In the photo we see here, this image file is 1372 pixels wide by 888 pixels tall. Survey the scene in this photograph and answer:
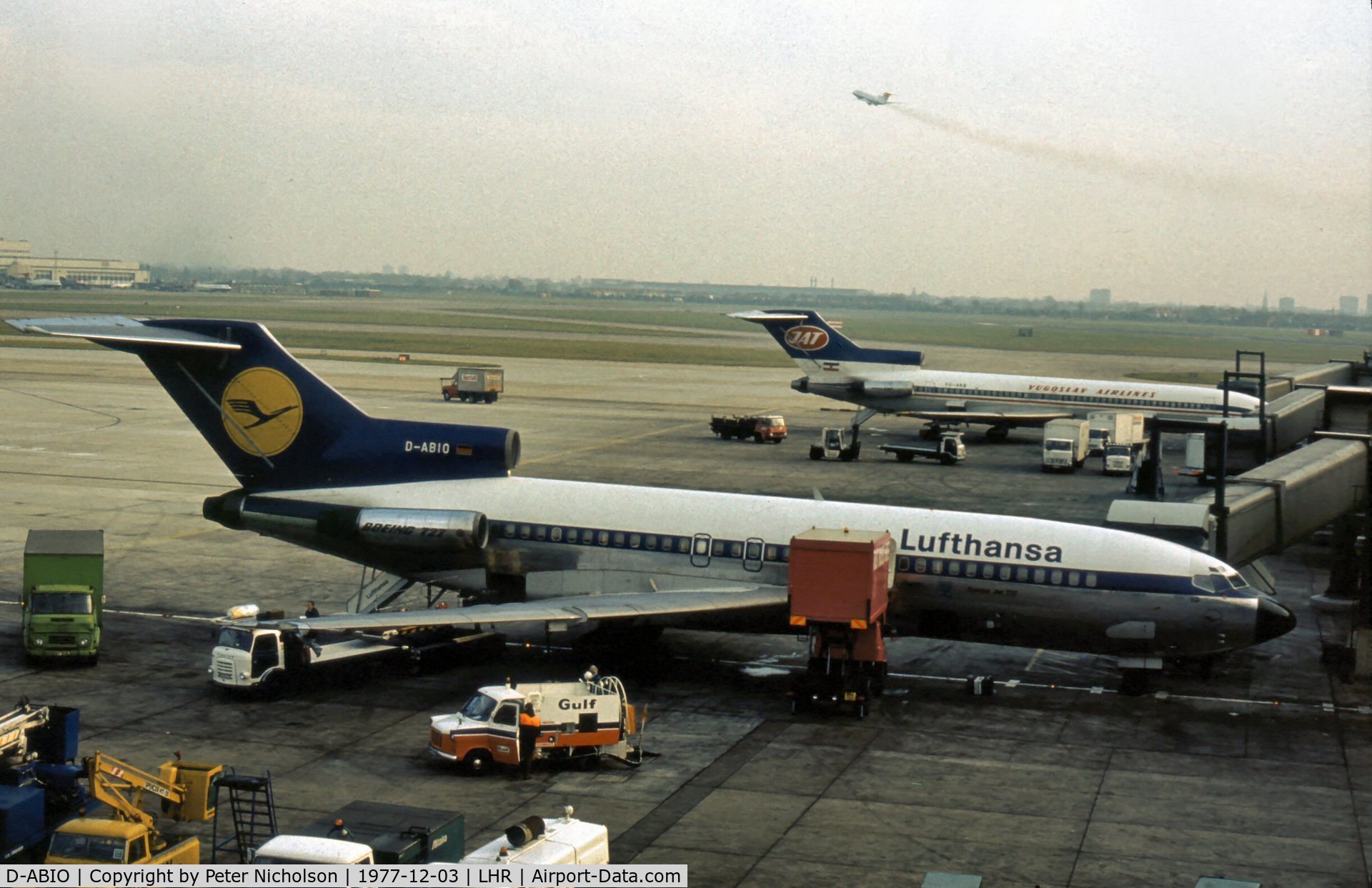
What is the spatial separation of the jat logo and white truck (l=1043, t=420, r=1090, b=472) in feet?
63.3

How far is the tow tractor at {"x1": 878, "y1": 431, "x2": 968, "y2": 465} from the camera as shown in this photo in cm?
7312

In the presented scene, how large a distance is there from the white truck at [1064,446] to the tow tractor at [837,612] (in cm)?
4367

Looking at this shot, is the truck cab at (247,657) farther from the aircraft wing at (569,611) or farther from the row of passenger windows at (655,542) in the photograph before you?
the row of passenger windows at (655,542)

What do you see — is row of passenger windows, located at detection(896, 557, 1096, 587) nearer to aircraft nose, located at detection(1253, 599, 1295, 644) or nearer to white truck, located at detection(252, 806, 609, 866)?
aircraft nose, located at detection(1253, 599, 1295, 644)

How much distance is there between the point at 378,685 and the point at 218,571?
14.0 meters

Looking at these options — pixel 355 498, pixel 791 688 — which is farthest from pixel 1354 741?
pixel 355 498

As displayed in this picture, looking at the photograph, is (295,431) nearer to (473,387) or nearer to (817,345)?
(817,345)

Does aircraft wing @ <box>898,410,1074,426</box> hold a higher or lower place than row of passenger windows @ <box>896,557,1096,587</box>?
lower

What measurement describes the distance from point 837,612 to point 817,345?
61.7 meters

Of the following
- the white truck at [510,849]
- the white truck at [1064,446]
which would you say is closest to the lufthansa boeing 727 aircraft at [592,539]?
the white truck at [510,849]

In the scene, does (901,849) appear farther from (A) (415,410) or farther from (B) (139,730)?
(A) (415,410)

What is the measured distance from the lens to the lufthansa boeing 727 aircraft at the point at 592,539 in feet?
99.6

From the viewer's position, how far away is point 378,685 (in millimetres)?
30578

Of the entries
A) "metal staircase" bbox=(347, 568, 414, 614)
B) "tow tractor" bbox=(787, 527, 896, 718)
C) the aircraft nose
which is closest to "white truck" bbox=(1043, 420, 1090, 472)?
the aircraft nose
